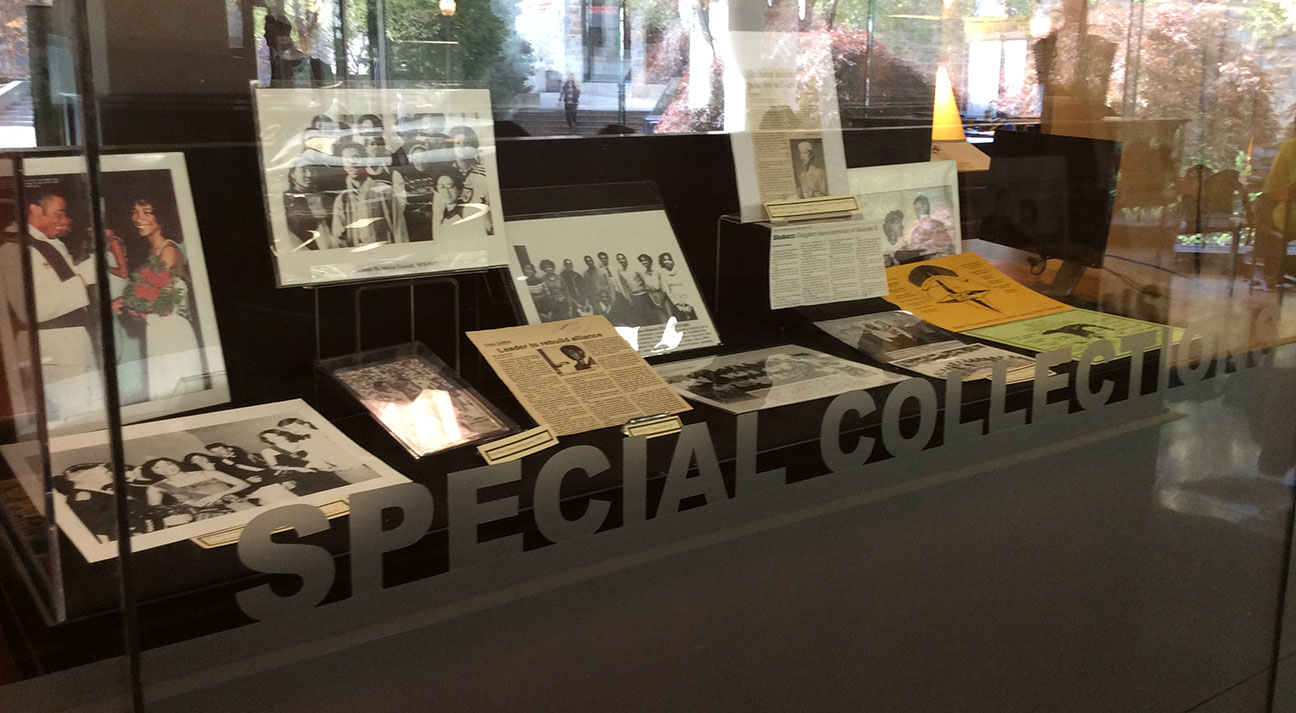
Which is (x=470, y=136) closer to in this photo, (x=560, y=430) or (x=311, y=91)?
(x=311, y=91)

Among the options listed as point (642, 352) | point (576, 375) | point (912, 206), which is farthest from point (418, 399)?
point (912, 206)

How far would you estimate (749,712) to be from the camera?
1.17 metres

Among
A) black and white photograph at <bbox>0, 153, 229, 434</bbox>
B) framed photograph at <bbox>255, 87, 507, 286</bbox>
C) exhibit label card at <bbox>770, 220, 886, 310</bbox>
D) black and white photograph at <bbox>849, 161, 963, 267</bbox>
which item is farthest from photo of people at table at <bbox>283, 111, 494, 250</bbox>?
black and white photograph at <bbox>849, 161, 963, 267</bbox>

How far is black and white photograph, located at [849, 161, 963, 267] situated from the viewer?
1.40 meters

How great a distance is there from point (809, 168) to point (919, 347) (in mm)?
276

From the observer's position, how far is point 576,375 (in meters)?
1.07

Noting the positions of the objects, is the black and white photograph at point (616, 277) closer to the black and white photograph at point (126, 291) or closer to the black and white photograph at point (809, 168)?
the black and white photograph at point (809, 168)

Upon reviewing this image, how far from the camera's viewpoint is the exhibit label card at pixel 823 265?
130 centimetres

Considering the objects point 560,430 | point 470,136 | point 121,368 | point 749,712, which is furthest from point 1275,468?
point 121,368

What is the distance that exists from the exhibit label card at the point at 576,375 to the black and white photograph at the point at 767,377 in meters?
0.04

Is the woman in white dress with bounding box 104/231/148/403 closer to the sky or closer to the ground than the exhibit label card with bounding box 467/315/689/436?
closer to the sky

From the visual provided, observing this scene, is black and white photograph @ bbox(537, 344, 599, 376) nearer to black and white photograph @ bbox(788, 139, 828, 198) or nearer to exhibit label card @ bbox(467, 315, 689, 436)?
exhibit label card @ bbox(467, 315, 689, 436)

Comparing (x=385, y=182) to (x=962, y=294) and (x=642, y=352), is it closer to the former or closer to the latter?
(x=642, y=352)

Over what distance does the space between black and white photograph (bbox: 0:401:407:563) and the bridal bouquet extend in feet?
0.32
